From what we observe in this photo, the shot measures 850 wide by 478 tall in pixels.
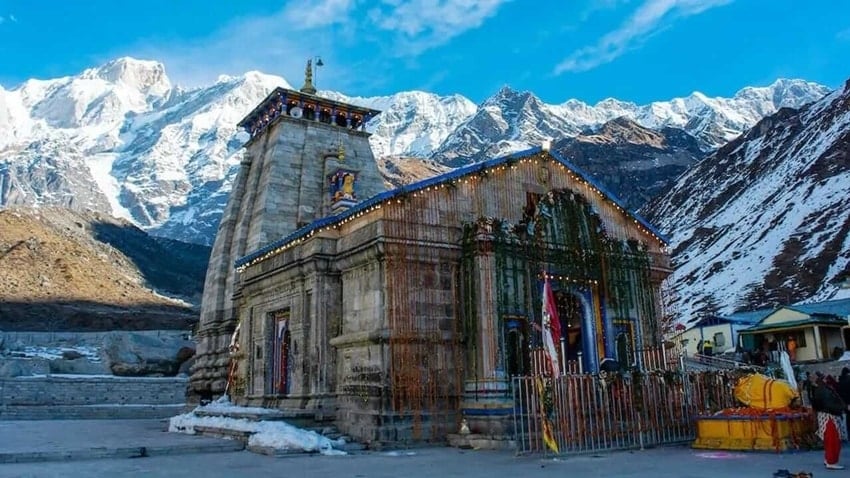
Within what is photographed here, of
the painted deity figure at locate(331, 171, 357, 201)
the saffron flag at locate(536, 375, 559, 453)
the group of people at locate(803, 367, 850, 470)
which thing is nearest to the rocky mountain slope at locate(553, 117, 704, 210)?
the painted deity figure at locate(331, 171, 357, 201)

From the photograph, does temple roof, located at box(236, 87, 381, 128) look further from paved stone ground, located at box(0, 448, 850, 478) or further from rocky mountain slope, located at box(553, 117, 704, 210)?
rocky mountain slope, located at box(553, 117, 704, 210)

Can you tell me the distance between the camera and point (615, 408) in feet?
50.2

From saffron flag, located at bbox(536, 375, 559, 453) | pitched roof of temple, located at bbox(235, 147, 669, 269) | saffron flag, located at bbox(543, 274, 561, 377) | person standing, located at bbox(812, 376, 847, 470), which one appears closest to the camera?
person standing, located at bbox(812, 376, 847, 470)

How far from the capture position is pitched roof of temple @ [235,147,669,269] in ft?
59.6

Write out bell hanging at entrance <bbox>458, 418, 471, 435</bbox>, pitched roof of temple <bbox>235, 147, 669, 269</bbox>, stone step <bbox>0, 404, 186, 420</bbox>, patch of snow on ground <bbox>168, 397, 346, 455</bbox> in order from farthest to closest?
stone step <bbox>0, 404, 186, 420</bbox> → pitched roof of temple <bbox>235, 147, 669, 269</bbox> → bell hanging at entrance <bbox>458, 418, 471, 435</bbox> → patch of snow on ground <bbox>168, 397, 346, 455</bbox>

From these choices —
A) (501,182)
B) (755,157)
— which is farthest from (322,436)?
(755,157)

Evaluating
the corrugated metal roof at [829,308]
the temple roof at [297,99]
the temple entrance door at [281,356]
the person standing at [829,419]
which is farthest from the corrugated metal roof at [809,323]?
the temple entrance door at [281,356]

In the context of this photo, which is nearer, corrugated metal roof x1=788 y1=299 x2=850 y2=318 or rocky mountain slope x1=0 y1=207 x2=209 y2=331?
corrugated metal roof x1=788 y1=299 x2=850 y2=318

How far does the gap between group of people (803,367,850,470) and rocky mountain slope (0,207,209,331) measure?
72.1 metres

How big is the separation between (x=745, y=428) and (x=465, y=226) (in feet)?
26.5

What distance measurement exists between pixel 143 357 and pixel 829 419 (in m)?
44.8

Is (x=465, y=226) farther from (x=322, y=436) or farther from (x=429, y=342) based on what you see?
(x=322, y=436)

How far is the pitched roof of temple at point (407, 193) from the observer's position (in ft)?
59.6

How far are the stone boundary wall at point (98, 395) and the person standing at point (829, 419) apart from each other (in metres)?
30.9
